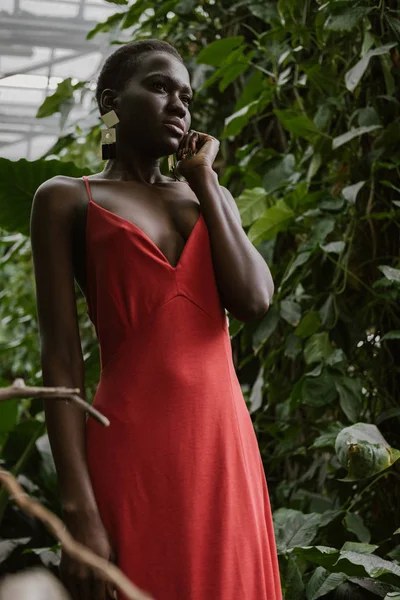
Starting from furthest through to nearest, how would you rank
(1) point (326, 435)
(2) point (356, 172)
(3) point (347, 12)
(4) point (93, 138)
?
1. (4) point (93, 138)
2. (2) point (356, 172)
3. (3) point (347, 12)
4. (1) point (326, 435)

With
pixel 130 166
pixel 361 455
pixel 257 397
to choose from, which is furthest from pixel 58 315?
pixel 257 397

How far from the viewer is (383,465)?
146cm

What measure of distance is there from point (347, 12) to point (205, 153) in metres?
0.84

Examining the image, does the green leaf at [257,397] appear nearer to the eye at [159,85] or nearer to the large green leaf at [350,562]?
the large green leaf at [350,562]

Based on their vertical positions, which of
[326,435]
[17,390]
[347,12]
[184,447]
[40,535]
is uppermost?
[347,12]

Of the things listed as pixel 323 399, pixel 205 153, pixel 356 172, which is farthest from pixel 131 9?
pixel 205 153

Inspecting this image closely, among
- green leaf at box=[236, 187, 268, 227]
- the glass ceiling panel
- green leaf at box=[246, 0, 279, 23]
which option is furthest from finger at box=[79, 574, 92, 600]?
the glass ceiling panel

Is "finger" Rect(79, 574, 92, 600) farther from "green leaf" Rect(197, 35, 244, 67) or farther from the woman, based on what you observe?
"green leaf" Rect(197, 35, 244, 67)

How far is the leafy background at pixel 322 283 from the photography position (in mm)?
1761

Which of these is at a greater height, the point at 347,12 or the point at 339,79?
the point at 347,12

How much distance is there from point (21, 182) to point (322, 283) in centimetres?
78

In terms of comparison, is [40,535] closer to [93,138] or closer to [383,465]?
[383,465]

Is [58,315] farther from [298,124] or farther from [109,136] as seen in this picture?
[298,124]

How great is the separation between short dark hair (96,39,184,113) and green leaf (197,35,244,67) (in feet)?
3.25
